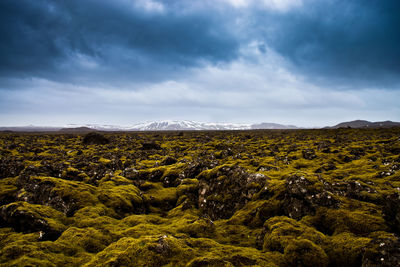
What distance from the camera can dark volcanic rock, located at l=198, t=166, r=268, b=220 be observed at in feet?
40.0

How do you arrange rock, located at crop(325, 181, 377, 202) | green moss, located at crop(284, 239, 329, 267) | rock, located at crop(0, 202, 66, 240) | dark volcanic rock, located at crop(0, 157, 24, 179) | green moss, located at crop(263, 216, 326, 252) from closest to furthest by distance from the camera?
green moss, located at crop(284, 239, 329, 267) < green moss, located at crop(263, 216, 326, 252) < rock, located at crop(0, 202, 66, 240) < rock, located at crop(325, 181, 377, 202) < dark volcanic rock, located at crop(0, 157, 24, 179)

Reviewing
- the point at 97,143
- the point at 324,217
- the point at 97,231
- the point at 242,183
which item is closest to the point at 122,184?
the point at 97,231

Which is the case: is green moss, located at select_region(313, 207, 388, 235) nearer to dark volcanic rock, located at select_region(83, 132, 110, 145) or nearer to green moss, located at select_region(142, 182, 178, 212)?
green moss, located at select_region(142, 182, 178, 212)

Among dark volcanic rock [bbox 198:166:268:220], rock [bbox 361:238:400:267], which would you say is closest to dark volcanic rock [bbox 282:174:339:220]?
dark volcanic rock [bbox 198:166:268:220]

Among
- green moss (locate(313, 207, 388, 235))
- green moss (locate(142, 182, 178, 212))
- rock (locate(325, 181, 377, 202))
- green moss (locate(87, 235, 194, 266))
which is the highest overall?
rock (locate(325, 181, 377, 202))

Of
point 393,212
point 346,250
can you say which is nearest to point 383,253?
point 346,250

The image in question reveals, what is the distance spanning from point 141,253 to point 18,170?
1932 cm

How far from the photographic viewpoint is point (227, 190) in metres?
13.1

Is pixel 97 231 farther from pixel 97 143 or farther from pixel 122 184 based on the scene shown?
pixel 97 143

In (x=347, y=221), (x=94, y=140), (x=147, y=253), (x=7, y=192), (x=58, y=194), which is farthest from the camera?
(x=94, y=140)

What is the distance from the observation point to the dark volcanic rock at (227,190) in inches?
480

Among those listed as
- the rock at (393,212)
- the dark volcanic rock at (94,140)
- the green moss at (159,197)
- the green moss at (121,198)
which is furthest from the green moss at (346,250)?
the dark volcanic rock at (94,140)

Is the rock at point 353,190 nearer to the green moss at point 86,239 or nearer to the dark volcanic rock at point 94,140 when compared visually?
the green moss at point 86,239

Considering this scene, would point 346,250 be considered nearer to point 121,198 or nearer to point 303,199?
point 303,199
